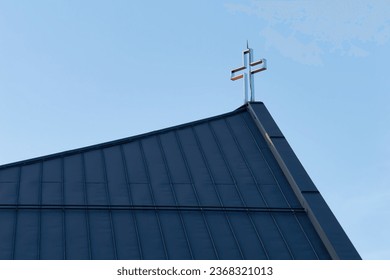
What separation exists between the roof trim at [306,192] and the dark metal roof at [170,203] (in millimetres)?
50

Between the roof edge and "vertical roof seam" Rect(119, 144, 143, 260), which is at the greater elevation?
the roof edge

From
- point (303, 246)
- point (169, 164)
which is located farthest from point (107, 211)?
point (303, 246)

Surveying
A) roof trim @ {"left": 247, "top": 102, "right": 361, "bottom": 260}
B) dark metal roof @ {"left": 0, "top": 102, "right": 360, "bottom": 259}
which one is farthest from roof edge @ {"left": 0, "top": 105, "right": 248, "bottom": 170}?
roof trim @ {"left": 247, "top": 102, "right": 361, "bottom": 260}

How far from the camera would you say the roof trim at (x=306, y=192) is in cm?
2844

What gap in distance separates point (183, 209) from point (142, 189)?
1956 mm

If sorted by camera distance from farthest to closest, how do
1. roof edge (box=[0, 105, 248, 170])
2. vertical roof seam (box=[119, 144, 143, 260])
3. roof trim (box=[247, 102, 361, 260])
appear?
roof edge (box=[0, 105, 248, 170]), roof trim (box=[247, 102, 361, 260]), vertical roof seam (box=[119, 144, 143, 260])

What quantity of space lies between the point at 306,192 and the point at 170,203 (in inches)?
208

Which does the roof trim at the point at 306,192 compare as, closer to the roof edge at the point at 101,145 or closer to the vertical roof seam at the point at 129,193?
the roof edge at the point at 101,145

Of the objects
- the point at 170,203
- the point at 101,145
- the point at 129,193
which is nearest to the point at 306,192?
the point at 170,203

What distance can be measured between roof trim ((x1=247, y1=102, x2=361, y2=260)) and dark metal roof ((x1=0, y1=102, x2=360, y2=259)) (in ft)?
0.17

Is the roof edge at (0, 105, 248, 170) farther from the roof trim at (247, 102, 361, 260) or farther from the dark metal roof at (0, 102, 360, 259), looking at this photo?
the roof trim at (247, 102, 361, 260)

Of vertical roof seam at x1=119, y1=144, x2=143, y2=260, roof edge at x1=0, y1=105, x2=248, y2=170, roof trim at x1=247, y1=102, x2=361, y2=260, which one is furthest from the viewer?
roof edge at x1=0, y1=105, x2=248, y2=170

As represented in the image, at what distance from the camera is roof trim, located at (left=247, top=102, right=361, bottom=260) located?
28438 millimetres

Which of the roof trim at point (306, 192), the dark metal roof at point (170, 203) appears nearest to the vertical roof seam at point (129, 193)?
the dark metal roof at point (170, 203)
